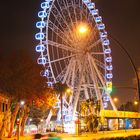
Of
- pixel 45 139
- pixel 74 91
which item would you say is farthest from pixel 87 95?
pixel 45 139

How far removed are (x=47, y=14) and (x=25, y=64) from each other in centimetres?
1289

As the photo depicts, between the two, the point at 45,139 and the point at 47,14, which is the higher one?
the point at 47,14

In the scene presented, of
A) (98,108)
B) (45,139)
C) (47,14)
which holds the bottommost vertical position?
(45,139)

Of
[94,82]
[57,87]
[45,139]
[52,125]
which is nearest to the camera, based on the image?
[45,139]

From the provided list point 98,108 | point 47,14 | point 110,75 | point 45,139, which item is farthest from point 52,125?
point 45,139

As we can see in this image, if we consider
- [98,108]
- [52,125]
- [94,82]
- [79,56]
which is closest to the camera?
[79,56]

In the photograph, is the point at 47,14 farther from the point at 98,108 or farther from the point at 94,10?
the point at 98,108

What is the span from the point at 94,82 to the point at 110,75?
16.8 feet

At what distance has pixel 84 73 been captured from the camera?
6925 cm

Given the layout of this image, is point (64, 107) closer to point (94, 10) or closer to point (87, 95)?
point (87, 95)

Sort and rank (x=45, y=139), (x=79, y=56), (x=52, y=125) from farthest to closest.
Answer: (x=52, y=125)
(x=79, y=56)
(x=45, y=139)

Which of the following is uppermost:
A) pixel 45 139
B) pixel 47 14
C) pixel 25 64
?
pixel 47 14

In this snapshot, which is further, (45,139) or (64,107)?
(64,107)

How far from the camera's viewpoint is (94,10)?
74.2m
